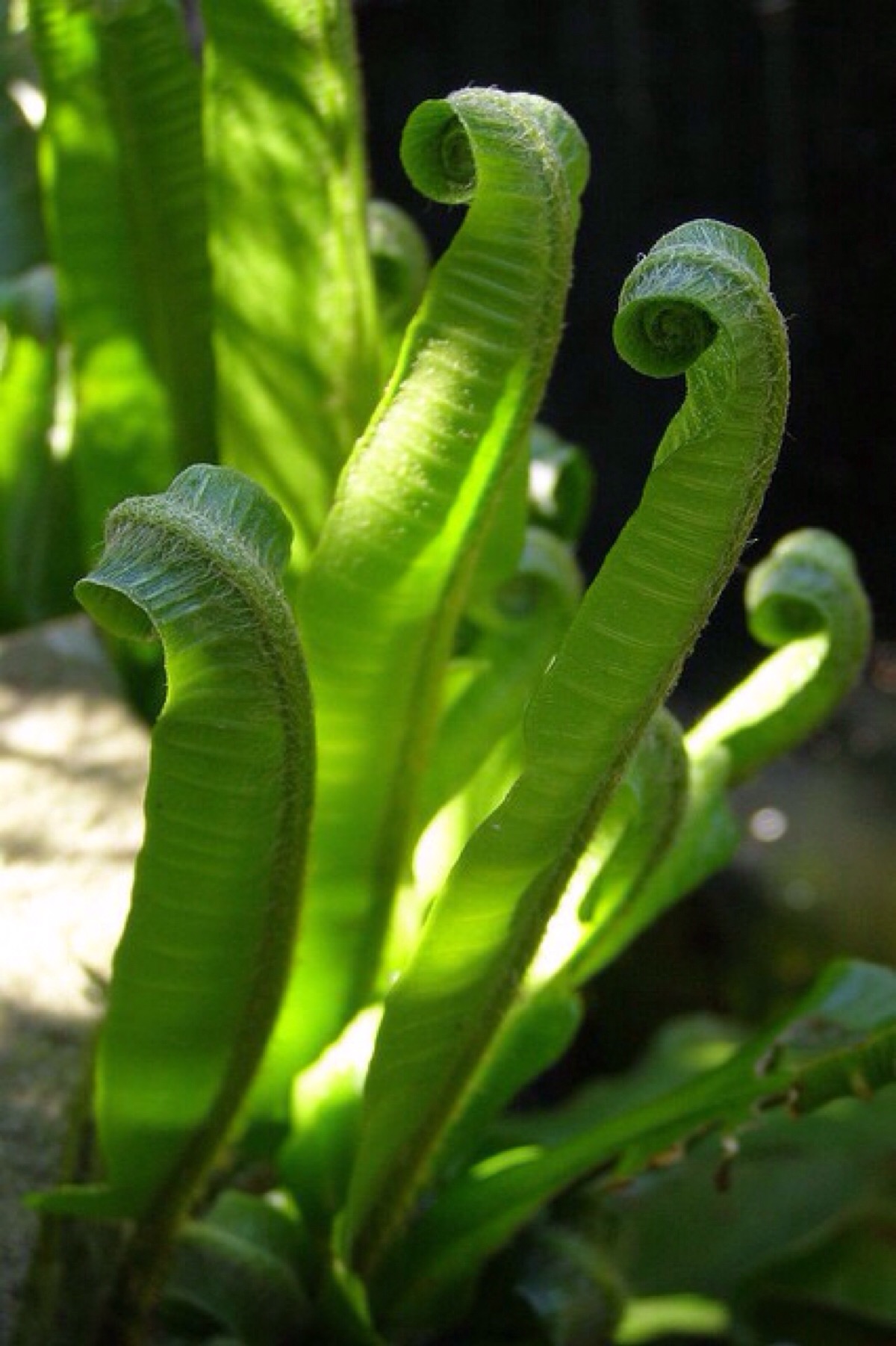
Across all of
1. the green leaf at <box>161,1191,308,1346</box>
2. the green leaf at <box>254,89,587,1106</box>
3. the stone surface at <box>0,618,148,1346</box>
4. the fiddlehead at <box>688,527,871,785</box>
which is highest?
the green leaf at <box>254,89,587,1106</box>

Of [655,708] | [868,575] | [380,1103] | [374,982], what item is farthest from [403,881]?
[868,575]

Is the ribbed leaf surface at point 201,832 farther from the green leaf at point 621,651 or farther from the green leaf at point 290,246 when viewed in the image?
the green leaf at point 290,246

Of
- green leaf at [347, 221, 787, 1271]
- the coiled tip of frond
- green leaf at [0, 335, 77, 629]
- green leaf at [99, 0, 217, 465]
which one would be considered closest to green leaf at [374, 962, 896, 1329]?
green leaf at [347, 221, 787, 1271]

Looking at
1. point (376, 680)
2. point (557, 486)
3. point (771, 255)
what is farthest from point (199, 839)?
point (771, 255)

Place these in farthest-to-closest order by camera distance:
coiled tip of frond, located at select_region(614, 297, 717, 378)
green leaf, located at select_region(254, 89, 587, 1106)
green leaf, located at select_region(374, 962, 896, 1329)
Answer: green leaf, located at select_region(374, 962, 896, 1329) < green leaf, located at select_region(254, 89, 587, 1106) < coiled tip of frond, located at select_region(614, 297, 717, 378)

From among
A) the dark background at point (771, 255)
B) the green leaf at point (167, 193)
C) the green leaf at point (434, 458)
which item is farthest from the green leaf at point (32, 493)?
the dark background at point (771, 255)

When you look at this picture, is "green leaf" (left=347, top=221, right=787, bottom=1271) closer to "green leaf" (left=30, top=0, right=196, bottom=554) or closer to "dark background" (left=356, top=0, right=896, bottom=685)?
"green leaf" (left=30, top=0, right=196, bottom=554)
